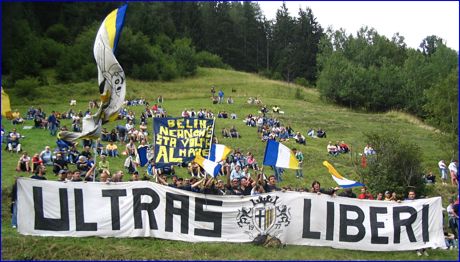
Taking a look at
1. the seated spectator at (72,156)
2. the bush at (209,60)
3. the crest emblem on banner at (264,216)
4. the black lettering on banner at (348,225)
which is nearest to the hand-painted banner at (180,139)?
the crest emblem on banner at (264,216)

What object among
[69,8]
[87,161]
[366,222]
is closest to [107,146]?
[87,161]

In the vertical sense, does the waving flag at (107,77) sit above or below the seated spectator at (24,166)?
above

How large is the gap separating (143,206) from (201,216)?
1479mm

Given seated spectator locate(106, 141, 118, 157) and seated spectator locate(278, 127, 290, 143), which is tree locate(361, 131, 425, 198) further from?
seated spectator locate(278, 127, 290, 143)

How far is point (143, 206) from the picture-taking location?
12953 millimetres

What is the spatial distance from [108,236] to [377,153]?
14.1 meters

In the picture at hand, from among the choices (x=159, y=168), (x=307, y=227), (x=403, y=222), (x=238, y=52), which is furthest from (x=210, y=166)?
(x=238, y=52)

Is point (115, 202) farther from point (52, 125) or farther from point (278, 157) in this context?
point (52, 125)

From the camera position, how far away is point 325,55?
73.2m

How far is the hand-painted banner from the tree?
9911mm

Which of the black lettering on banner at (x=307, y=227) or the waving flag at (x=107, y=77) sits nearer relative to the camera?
the black lettering on banner at (x=307, y=227)

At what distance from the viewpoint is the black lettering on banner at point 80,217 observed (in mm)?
12773

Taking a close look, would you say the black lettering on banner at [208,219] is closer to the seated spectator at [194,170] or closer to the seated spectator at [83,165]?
the seated spectator at [83,165]

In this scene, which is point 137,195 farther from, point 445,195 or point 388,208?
point 445,195
